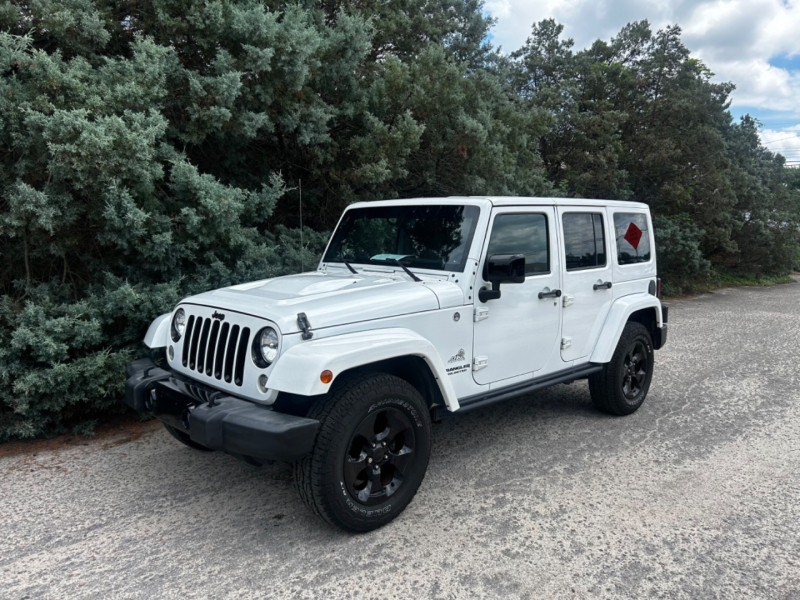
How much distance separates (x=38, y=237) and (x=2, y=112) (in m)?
1.04

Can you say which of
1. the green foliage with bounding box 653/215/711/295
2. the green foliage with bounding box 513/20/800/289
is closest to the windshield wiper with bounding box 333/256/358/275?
the green foliage with bounding box 513/20/800/289

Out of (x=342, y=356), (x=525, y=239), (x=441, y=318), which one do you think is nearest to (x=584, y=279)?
(x=525, y=239)

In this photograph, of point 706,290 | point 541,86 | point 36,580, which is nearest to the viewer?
point 36,580

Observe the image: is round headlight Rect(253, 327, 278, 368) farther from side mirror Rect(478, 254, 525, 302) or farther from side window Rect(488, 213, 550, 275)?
side window Rect(488, 213, 550, 275)

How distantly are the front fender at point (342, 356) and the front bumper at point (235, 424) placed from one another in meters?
0.17

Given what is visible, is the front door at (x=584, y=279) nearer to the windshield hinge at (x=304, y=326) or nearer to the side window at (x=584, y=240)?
the side window at (x=584, y=240)

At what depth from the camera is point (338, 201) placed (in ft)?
25.6

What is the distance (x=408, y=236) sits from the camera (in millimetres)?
4254

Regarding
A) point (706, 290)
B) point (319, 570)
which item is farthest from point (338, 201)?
point (706, 290)

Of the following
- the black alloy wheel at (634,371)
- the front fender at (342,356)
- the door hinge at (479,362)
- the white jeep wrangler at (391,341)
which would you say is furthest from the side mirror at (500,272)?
the black alloy wheel at (634,371)

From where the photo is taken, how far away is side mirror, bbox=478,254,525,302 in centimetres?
364

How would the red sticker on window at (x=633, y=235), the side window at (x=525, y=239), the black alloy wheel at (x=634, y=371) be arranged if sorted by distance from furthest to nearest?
the red sticker on window at (x=633, y=235) < the black alloy wheel at (x=634, y=371) < the side window at (x=525, y=239)

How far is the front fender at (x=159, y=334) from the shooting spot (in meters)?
3.91

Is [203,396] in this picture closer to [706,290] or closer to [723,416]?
[723,416]
